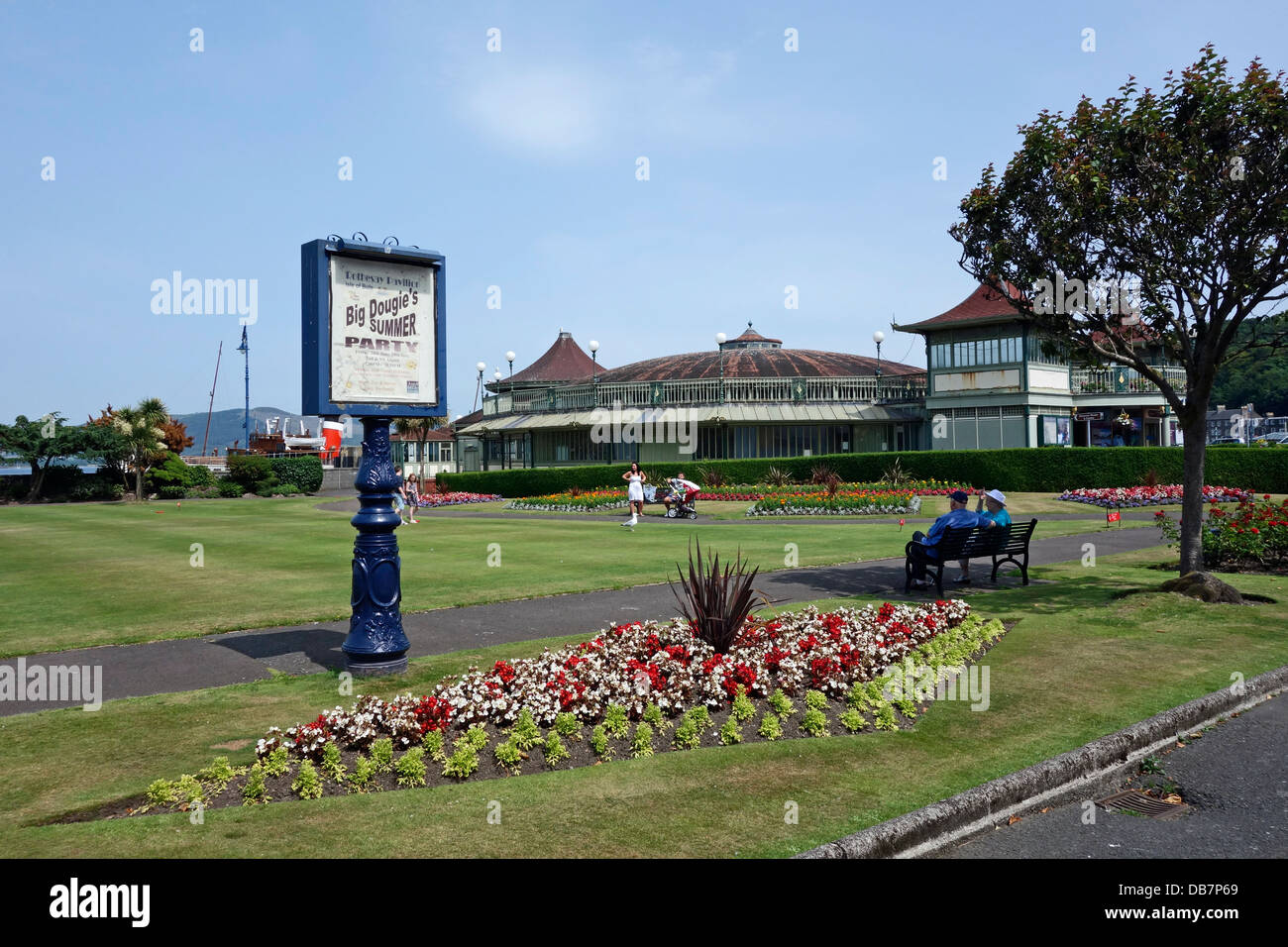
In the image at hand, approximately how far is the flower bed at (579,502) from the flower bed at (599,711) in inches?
1136

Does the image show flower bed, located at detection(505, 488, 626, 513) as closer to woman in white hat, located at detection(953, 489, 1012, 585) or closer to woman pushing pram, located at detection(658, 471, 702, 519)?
woman pushing pram, located at detection(658, 471, 702, 519)

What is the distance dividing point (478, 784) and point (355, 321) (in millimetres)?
4801

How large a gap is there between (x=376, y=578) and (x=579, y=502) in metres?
30.1

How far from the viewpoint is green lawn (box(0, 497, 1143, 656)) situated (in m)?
11.7

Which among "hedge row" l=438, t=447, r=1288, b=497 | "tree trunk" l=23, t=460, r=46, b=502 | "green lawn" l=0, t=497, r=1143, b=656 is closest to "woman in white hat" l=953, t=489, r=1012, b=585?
"green lawn" l=0, t=497, r=1143, b=656

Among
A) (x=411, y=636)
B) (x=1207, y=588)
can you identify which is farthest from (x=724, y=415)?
(x=411, y=636)

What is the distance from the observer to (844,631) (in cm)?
865

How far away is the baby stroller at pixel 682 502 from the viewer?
30734mm

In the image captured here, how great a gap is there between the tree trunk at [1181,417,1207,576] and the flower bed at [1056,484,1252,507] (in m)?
17.9

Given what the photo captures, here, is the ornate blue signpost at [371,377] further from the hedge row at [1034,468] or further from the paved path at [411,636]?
the hedge row at [1034,468]

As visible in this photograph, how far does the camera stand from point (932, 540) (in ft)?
42.4
